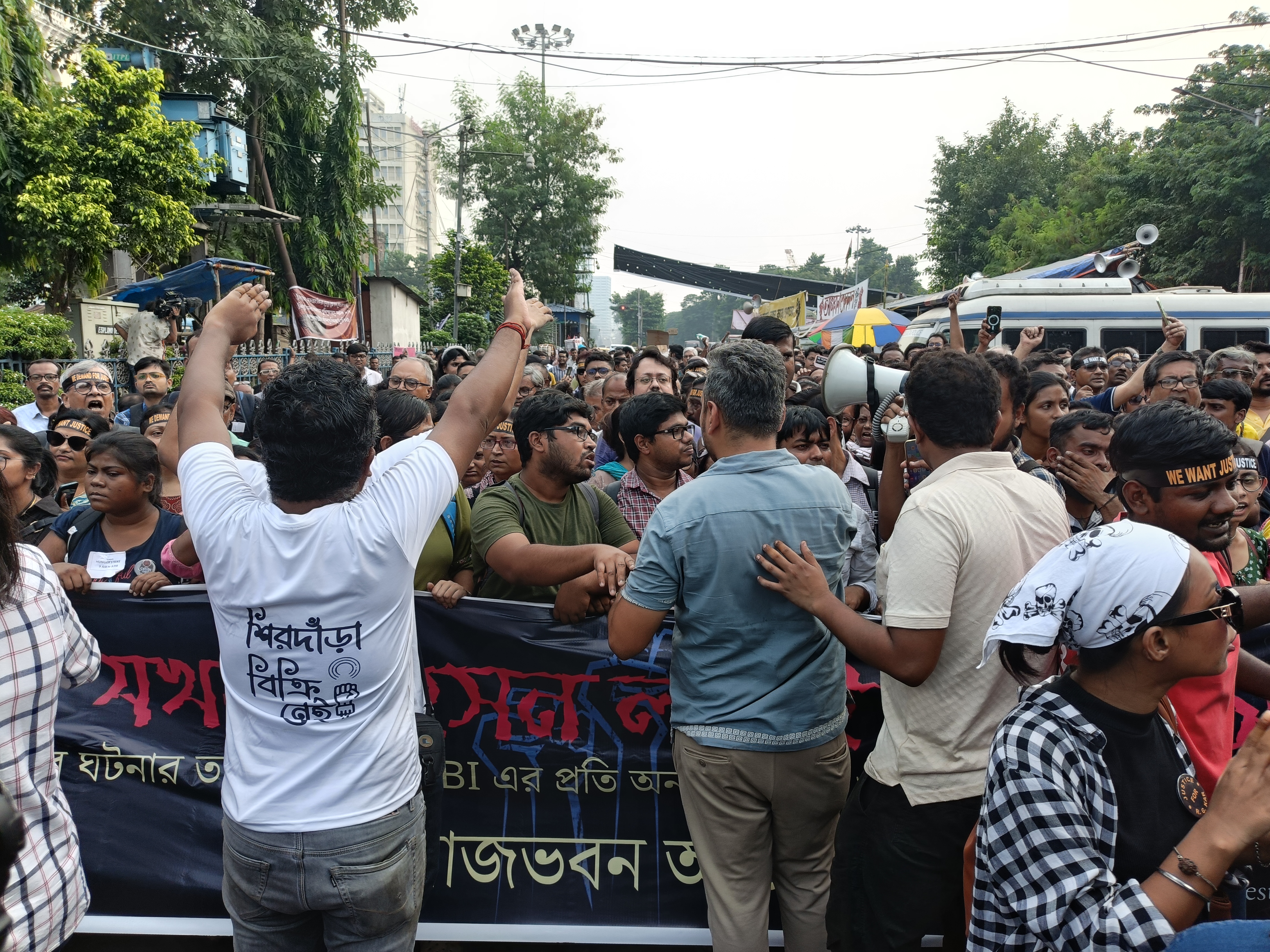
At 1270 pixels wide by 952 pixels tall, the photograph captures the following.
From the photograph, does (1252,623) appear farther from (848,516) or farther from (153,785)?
(153,785)

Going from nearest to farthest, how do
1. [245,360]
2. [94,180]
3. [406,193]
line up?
[94,180] < [245,360] < [406,193]

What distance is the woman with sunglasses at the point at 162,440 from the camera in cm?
415

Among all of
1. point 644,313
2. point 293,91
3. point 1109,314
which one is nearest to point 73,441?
point 1109,314

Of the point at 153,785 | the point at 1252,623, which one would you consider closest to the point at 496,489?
the point at 153,785

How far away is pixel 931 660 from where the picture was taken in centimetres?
232

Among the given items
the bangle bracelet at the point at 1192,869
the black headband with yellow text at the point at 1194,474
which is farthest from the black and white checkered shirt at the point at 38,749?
the black headband with yellow text at the point at 1194,474

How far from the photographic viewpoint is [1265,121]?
24.9m

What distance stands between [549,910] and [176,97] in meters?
24.2

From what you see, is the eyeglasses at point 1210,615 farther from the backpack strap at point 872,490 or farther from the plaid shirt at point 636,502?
the backpack strap at point 872,490

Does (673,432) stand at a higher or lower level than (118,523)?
higher

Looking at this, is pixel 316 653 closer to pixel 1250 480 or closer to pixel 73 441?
pixel 1250 480

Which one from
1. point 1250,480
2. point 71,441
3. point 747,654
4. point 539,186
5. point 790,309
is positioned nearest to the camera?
point 747,654

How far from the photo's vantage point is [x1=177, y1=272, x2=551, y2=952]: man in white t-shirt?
1.95m

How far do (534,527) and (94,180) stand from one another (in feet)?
51.2
